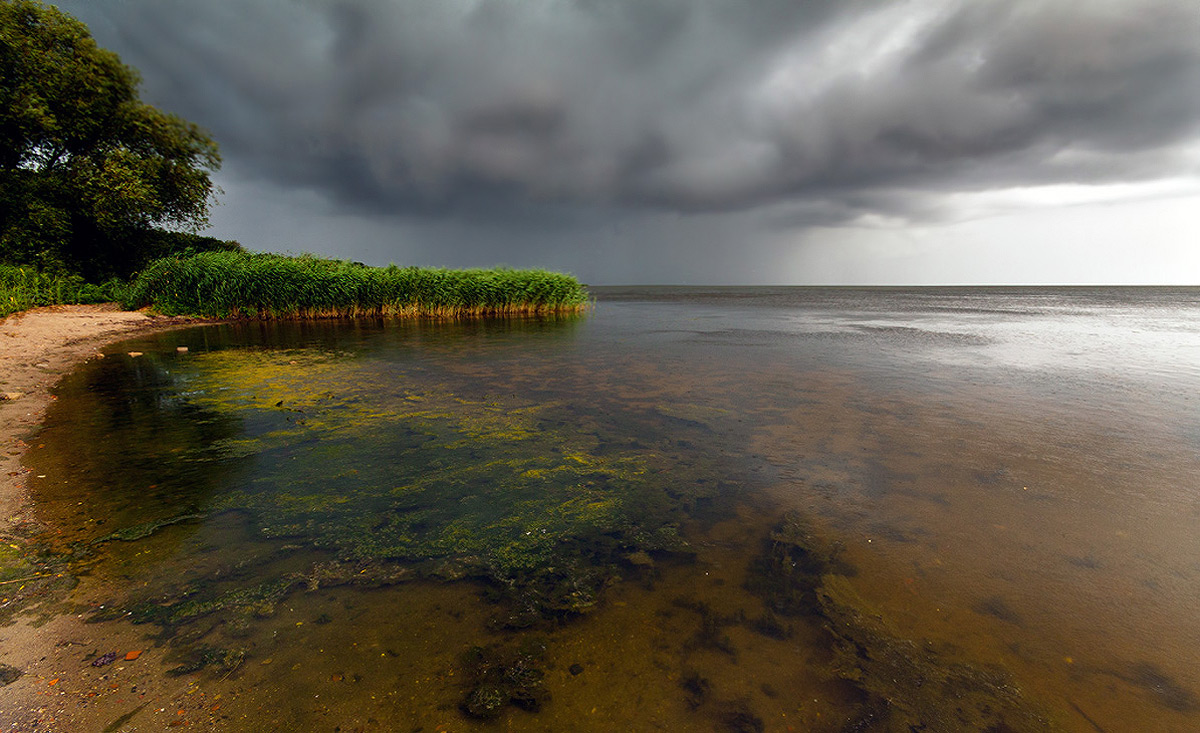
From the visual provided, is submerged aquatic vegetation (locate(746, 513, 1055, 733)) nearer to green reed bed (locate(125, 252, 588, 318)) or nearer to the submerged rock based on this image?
the submerged rock

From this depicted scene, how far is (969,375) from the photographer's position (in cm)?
948

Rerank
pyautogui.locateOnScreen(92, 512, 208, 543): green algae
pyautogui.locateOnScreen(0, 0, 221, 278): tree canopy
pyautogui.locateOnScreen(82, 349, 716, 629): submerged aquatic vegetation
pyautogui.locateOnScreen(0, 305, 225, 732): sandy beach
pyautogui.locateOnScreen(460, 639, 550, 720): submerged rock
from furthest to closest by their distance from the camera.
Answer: pyautogui.locateOnScreen(0, 0, 221, 278): tree canopy → pyautogui.locateOnScreen(92, 512, 208, 543): green algae → pyautogui.locateOnScreen(82, 349, 716, 629): submerged aquatic vegetation → pyautogui.locateOnScreen(460, 639, 550, 720): submerged rock → pyautogui.locateOnScreen(0, 305, 225, 732): sandy beach

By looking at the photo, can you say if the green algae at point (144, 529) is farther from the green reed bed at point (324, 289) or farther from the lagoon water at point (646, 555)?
the green reed bed at point (324, 289)

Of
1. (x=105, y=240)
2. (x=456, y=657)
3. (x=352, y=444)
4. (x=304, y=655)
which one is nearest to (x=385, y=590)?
(x=304, y=655)

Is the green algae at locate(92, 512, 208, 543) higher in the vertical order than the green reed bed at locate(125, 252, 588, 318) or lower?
lower

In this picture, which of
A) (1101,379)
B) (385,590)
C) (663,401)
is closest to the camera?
(385,590)

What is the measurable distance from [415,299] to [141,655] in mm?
22579

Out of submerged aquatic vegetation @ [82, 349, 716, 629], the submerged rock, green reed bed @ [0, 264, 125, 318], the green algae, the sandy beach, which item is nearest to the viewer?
the sandy beach

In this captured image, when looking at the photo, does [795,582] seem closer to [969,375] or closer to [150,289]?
[969,375]

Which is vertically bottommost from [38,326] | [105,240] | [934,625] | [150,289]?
[934,625]

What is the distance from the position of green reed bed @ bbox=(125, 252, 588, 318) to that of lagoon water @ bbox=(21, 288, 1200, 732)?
50.8ft

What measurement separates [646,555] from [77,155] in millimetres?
31762

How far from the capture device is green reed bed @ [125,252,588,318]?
20047 mm

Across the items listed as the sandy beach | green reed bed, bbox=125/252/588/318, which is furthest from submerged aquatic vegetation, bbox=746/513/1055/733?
green reed bed, bbox=125/252/588/318
